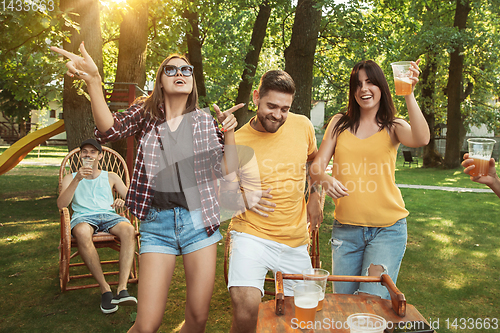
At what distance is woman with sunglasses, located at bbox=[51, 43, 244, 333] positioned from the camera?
2.27m

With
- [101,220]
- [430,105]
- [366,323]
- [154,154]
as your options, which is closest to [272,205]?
[154,154]

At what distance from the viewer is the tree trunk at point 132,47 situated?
7.91 metres

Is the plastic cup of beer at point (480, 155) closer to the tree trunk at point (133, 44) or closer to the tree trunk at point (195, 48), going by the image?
the tree trunk at point (133, 44)

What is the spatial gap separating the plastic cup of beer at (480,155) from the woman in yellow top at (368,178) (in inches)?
15.5

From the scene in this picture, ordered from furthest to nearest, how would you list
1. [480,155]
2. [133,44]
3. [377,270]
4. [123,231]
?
[133,44]
[123,231]
[377,270]
[480,155]

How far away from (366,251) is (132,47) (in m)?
7.02

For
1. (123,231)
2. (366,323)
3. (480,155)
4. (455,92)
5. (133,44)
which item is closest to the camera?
(366,323)

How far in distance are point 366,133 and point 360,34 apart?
6.87m

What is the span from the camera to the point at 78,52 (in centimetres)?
647

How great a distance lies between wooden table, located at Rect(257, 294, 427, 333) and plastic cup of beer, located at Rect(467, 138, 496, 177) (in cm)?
84

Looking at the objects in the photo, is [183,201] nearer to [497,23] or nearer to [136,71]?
[136,71]

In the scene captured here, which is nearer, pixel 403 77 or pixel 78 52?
pixel 403 77

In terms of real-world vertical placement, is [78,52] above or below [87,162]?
above

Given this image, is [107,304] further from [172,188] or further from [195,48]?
[195,48]
